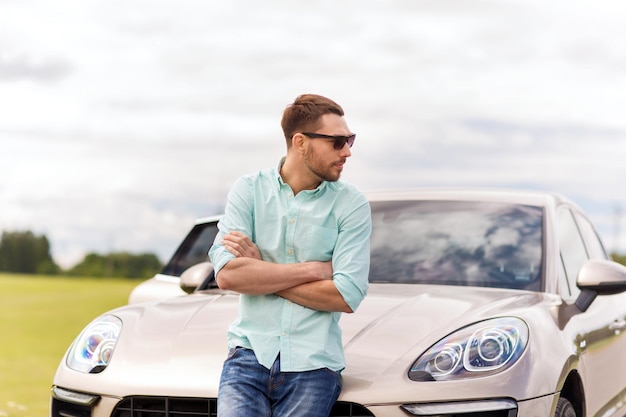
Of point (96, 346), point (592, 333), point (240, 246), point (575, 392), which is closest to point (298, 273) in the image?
point (240, 246)

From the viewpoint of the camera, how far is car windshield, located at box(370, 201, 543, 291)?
5.43m

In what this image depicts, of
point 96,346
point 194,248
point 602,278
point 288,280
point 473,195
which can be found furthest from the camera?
point 194,248

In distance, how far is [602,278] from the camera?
5156 mm

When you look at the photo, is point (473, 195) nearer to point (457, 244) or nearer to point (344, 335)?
point (457, 244)

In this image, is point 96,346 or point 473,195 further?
point 473,195

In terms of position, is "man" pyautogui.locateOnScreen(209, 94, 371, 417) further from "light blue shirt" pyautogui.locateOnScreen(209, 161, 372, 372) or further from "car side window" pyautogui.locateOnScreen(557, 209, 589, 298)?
"car side window" pyautogui.locateOnScreen(557, 209, 589, 298)

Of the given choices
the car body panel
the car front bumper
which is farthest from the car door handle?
the car front bumper

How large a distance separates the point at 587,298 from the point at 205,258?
9.97 feet

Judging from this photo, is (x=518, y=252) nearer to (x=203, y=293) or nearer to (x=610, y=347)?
(x=610, y=347)

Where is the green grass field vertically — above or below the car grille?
below

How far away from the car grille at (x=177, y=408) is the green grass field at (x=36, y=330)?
4436mm

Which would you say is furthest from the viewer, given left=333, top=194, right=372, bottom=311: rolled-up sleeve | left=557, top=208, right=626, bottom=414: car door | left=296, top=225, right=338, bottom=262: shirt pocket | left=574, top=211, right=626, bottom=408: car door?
left=574, top=211, right=626, bottom=408: car door

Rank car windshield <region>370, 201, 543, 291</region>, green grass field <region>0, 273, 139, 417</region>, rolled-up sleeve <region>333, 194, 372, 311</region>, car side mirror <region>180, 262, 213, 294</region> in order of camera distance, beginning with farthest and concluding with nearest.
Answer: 1. green grass field <region>0, 273, 139, 417</region>
2. car side mirror <region>180, 262, 213, 294</region>
3. car windshield <region>370, 201, 543, 291</region>
4. rolled-up sleeve <region>333, 194, 372, 311</region>

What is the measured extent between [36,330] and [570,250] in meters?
18.5
